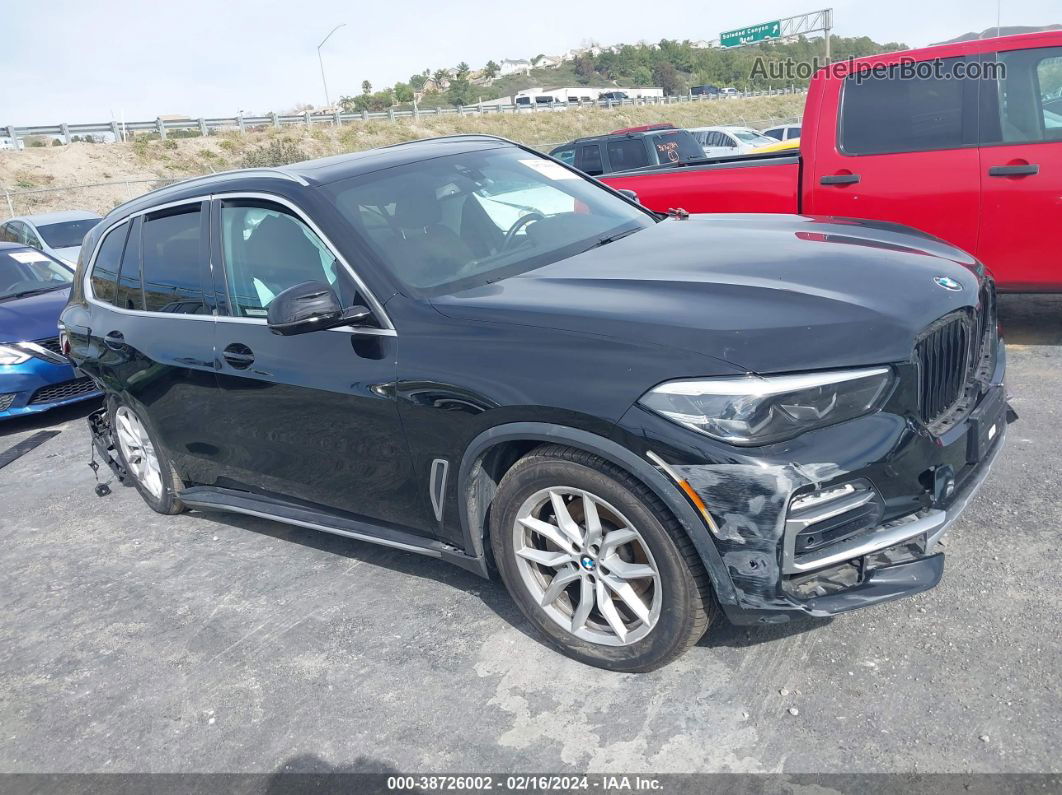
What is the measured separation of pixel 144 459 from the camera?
5.16 meters

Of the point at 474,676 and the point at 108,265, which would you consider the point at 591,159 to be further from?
the point at 474,676

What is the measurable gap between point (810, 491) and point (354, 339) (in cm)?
178

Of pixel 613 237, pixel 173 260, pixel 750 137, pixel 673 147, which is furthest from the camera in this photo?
pixel 750 137

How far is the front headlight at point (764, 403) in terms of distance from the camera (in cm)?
257

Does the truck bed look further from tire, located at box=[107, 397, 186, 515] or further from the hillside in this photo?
the hillside

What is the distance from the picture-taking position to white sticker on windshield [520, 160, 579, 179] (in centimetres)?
458

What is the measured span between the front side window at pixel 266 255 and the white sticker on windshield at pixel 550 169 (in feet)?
4.49

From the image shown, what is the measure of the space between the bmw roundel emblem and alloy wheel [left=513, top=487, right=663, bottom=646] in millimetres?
1452

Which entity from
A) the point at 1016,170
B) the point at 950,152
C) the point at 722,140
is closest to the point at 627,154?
the point at 722,140

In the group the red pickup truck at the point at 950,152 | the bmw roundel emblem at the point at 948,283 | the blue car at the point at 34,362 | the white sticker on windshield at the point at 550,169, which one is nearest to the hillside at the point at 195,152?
the blue car at the point at 34,362

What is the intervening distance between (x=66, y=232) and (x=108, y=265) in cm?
1025

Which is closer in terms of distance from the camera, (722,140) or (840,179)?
(840,179)

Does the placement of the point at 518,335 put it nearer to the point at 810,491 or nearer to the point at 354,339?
the point at 354,339

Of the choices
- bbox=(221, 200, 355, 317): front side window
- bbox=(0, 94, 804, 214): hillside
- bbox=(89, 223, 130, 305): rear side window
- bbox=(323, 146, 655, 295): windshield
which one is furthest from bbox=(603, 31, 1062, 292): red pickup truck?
bbox=(0, 94, 804, 214): hillside
